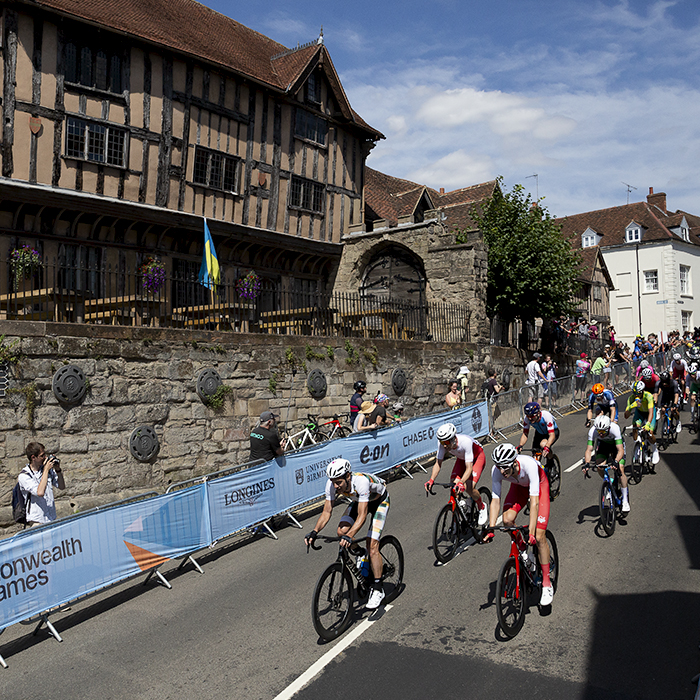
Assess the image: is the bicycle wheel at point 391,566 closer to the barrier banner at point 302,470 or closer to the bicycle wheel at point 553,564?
the bicycle wheel at point 553,564

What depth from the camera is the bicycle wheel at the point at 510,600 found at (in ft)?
19.1

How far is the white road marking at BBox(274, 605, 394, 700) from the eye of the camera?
203 inches

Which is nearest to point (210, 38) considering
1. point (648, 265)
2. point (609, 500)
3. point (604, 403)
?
point (604, 403)

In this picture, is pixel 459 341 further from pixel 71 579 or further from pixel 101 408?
pixel 71 579

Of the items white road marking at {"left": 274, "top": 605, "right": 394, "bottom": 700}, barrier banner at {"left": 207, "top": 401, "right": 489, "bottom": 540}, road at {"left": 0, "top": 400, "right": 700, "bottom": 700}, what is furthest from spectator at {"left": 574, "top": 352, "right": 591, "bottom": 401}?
white road marking at {"left": 274, "top": 605, "right": 394, "bottom": 700}

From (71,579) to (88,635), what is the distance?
2.11ft

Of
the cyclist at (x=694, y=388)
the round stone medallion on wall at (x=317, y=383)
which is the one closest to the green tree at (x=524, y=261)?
the cyclist at (x=694, y=388)

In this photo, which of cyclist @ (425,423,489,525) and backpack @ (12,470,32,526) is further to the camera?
cyclist @ (425,423,489,525)

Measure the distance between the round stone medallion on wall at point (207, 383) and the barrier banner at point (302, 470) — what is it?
9.36 feet

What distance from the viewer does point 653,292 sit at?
46906mm

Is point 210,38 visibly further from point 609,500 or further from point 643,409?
point 609,500

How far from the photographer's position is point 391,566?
23.0 feet

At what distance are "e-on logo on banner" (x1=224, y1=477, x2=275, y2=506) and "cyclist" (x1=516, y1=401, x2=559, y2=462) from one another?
4.16 metres

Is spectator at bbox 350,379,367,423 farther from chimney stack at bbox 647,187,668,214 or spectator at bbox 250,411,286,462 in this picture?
chimney stack at bbox 647,187,668,214
